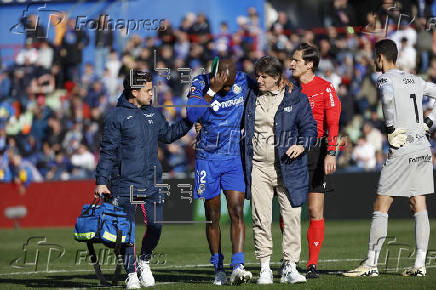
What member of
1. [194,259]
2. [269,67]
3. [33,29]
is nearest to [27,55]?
[33,29]

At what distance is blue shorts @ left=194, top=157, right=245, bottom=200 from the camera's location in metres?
9.40

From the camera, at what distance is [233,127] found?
9445mm

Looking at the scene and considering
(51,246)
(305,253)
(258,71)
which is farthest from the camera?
(51,246)

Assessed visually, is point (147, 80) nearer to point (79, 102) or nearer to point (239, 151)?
point (239, 151)

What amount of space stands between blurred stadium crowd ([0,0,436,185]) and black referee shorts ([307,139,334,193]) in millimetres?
10265

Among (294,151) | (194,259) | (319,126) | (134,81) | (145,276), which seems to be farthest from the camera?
(194,259)

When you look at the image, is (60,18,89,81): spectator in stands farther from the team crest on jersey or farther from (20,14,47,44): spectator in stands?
the team crest on jersey

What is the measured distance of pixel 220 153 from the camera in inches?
371

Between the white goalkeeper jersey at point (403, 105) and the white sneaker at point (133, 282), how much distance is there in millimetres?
3191

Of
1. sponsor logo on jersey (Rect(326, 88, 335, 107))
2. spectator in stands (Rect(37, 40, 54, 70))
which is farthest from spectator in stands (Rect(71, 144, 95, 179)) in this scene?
sponsor logo on jersey (Rect(326, 88, 335, 107))

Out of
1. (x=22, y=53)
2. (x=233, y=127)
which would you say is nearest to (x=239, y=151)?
(x=233, y=127)

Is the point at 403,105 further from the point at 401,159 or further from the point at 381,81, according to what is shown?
the point at 401,159

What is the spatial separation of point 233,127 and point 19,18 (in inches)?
651

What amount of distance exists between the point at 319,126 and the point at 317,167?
492 millimetres
